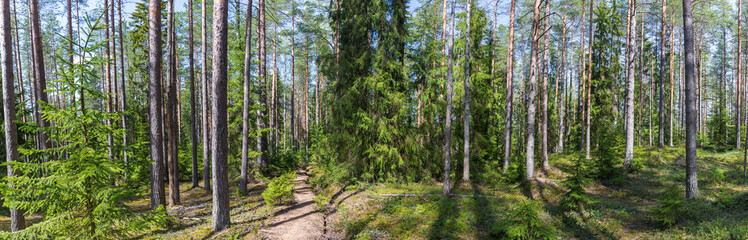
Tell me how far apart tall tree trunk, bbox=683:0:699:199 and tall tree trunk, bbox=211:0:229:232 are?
12555 millimetres

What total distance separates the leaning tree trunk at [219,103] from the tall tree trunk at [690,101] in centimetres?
1255

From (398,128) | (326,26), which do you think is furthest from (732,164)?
(326,26)

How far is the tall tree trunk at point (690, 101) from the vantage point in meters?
8.00

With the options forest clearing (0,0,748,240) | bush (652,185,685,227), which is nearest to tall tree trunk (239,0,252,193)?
forest clearing (0,0,748,240)

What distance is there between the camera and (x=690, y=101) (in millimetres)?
8148

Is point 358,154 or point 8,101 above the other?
point 8,101

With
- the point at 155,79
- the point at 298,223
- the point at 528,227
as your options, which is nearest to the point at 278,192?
the point at 298,223

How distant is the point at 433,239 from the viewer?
7.15m

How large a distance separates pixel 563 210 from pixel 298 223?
803 centimetres

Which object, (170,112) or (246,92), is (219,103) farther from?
(246,92)

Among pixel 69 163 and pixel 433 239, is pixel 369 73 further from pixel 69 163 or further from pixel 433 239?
pixel 69 163

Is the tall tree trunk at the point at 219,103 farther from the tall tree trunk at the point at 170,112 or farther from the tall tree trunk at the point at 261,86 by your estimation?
the tall tree trunk at the point at 261,86

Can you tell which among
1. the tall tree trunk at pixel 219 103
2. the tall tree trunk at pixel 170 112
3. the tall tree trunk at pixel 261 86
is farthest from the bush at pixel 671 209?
the tall tree trunk at pixel 170 112

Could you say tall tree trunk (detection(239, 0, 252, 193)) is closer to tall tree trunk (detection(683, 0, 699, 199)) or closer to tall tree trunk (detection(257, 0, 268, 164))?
tall tree trunk (detection(257, 0, 268, 164))
